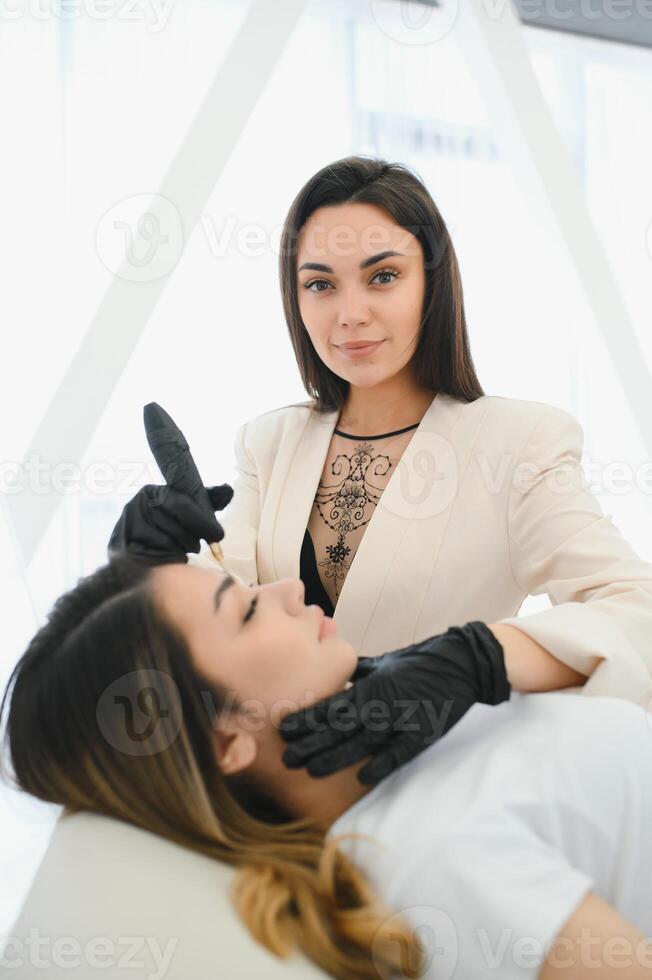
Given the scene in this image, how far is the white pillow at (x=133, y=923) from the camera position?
2.67 ft

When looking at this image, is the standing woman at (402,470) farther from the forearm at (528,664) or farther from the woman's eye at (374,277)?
the forearm at (528,664)

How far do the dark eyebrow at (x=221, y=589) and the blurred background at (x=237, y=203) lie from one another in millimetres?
1602

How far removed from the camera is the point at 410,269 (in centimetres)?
167

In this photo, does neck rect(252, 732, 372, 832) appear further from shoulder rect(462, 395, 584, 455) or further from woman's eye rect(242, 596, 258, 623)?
shoulder rect(462, 395, 584, 455)

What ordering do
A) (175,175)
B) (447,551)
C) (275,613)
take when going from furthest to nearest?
(175,175) < (447,551) < (275,613)

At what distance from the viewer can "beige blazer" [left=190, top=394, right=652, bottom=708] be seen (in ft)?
4.88

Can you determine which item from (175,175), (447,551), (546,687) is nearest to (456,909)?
(546,687)

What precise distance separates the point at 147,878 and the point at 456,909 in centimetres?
32

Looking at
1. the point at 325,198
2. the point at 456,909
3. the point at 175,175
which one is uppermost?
the point at 175,175

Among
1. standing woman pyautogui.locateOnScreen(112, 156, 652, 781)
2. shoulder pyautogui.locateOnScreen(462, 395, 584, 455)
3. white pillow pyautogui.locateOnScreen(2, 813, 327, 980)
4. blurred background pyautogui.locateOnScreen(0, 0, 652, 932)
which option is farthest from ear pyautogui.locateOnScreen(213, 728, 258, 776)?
blurred background pyautogui.locateOnScreen(0, 0, 652, 932)

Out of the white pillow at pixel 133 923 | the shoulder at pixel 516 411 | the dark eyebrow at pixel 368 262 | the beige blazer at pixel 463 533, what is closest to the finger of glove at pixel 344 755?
the white pillow at pixel 133 923

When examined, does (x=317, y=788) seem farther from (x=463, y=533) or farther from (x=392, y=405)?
(x=392, y=405)

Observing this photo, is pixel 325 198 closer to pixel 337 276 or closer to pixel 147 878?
pixel 337 276

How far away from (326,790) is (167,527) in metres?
0.49
